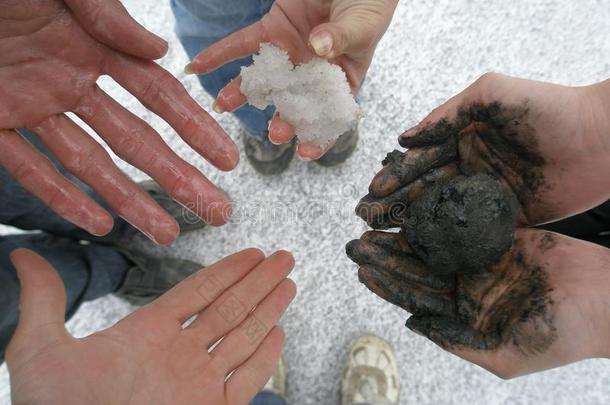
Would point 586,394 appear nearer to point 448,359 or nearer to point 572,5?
point 448,359

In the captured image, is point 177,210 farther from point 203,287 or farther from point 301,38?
point 301,38

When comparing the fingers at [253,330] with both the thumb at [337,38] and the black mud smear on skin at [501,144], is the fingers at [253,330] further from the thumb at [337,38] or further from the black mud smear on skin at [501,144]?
the thumb at [337,38]

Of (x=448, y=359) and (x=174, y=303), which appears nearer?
(x=174, y=303)

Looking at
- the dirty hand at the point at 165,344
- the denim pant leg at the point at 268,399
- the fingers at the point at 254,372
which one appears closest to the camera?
the dirty hand at the point at 165,344

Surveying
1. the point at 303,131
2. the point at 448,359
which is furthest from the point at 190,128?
the point at 448,359

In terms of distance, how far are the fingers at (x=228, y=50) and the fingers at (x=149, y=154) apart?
0.64 feet

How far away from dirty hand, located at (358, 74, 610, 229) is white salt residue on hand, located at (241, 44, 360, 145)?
18 centimetres

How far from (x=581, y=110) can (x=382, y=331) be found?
0.93m

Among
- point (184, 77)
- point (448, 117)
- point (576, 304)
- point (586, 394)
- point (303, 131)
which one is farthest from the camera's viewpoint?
point (184, 77)

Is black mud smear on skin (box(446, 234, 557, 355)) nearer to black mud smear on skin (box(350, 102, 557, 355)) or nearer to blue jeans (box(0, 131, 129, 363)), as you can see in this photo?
black mud smear on skin (box(350, 102, 557, 355))

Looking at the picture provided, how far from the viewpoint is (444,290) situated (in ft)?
3.41

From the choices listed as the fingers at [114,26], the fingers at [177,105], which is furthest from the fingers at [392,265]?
the fingers at [114,26]

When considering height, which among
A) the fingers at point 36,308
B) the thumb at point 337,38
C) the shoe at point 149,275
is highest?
the thumb at point 337,38

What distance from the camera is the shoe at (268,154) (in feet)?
5.29
